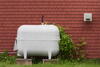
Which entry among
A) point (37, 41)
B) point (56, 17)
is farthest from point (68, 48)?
point (56, 17)

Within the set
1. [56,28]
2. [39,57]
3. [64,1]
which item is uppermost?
[64,1]

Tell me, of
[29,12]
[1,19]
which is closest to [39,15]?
[29,12]

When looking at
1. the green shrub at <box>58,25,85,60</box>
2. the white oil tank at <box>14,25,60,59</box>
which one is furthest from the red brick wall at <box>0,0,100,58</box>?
the white oil tank at <box>14,25,60,59</box>

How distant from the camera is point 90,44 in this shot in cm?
1340

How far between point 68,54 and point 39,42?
1.09 metres

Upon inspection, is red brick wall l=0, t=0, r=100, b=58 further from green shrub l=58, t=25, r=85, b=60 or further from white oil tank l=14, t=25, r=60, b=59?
white oil tank l=14, t=25, r=60, b=59

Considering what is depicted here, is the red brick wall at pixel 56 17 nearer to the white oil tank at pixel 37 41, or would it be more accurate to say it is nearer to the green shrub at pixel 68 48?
the green shrub at pixel 68 48

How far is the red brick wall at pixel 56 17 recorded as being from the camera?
13398 millimetres

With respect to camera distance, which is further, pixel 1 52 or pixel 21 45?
pixel 1 52

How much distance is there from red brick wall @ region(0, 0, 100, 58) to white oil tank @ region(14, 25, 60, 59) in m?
0.84

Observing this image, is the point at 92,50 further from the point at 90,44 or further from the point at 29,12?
the point at 29,12

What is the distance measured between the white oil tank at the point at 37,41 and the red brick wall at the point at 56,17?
2.74ft

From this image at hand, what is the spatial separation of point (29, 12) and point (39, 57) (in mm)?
1534

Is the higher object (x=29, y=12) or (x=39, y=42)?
(x=29, y=12)
